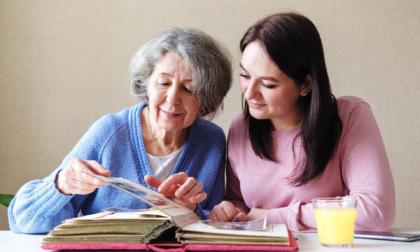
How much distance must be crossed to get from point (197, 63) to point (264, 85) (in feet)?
0.78

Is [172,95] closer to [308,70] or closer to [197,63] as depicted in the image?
[197,63]

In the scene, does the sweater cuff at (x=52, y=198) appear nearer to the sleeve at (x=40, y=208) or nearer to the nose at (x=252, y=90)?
the sleeve at (x=40, y=208)

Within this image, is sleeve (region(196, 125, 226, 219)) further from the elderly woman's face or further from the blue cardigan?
the elderly woman's face

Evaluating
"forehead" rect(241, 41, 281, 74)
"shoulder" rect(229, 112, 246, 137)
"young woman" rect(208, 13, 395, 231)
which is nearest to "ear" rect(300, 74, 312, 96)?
"young woman" rect(208, 13, 395, 231)

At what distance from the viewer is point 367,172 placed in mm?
1381

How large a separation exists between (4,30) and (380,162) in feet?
6.30

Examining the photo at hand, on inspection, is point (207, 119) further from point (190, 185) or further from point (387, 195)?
point (387, 195)

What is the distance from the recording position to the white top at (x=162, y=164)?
1.62m

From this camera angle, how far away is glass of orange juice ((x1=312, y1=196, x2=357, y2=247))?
970mm

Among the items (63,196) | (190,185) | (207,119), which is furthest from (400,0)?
(63,196)

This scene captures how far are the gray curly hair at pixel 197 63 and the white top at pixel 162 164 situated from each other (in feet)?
0.58

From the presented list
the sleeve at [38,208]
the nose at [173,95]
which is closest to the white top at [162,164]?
the nose at [173,95]

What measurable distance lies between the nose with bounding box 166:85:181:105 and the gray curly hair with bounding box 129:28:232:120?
0.06 m

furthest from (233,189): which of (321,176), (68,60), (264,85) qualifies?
(68,60)
